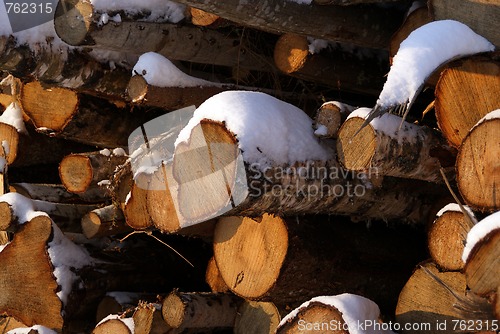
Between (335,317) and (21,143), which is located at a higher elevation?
(335,317)

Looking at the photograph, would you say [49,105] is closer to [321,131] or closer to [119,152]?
[119,152]

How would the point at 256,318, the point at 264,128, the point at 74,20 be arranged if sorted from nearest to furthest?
the point at 264,128 < the point at 74,20 < the point at 256,318

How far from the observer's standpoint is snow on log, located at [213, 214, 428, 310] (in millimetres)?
2873

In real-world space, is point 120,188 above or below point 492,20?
below

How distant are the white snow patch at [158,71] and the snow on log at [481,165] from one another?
1433 millimetres

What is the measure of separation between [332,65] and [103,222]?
1.46 metres

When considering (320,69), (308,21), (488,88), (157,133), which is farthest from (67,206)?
(488,88)

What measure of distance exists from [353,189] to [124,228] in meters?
1.50

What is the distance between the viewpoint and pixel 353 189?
291cm

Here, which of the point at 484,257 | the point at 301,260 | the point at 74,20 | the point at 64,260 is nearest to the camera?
the point at 484,257

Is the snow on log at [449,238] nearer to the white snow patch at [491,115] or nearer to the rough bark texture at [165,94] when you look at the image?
the white snow patch at [491,115]

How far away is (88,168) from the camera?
368 cm

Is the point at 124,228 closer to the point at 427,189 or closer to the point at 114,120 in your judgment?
the point at 114,120
